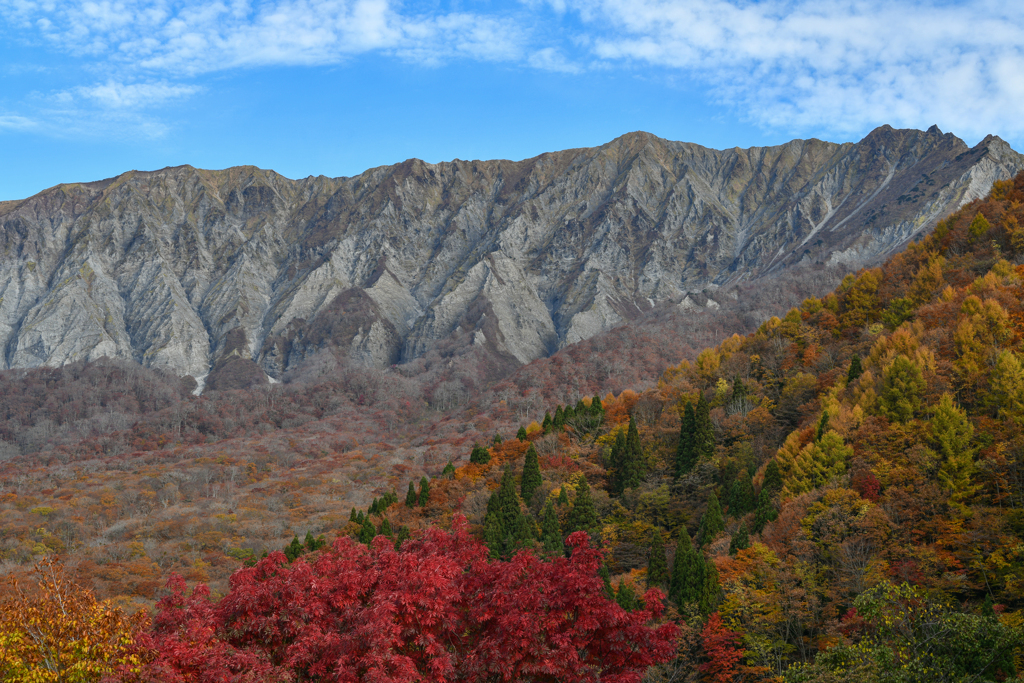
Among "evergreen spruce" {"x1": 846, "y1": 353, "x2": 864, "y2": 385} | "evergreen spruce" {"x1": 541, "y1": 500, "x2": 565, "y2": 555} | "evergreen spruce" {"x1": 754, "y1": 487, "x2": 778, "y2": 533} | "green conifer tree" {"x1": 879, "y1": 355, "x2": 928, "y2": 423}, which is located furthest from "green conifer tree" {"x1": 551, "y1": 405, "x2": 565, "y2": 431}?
"green conifer tree" {"x1": 879, "y1": 355, "x2": 928, "y2": 423}

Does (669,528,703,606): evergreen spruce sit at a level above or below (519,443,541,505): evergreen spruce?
below

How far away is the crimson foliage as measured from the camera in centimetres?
1402

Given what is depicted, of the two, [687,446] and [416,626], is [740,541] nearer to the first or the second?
[687,446]


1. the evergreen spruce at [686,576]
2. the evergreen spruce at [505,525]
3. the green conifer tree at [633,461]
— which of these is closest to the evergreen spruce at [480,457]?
the green conifer tree at [633,461]

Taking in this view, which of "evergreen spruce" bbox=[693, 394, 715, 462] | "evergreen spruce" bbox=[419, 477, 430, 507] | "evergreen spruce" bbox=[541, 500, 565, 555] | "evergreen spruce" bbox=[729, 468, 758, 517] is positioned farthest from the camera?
"evergreen spruce" bbox=[419, 477, 430, 507]

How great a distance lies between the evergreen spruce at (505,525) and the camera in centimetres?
4588

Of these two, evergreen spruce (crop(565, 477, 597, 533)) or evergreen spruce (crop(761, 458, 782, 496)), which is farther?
evergreen spruce (crop(565, 477, 597, 533))

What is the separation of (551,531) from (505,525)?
3.49 meters

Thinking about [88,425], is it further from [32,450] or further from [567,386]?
[567,386]

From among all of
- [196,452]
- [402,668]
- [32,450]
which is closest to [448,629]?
[402,668]

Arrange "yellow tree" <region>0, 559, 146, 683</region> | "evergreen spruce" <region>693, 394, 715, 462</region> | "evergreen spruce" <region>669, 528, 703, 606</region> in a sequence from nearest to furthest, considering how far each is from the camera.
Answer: "yellow tree" <region>0, 559, 146, 683</region>, "evergreen spruce" <region>669, 528, 703, 606</region>, "evergreen spruce" <region>693, 394, 715, 462</region>

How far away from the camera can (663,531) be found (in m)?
51.1

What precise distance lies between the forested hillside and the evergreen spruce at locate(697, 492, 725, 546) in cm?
21

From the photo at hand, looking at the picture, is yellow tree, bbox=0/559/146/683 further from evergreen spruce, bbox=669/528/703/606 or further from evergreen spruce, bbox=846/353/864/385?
evergreen spruce, bbox=846/353/864/385
